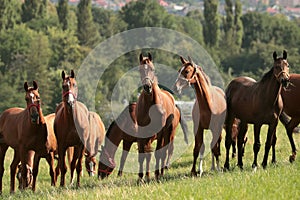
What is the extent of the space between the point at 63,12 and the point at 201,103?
99.3m

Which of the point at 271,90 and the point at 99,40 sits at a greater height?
the point at 271,90

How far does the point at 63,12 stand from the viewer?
368 ft

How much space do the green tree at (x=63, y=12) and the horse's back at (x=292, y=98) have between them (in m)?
95.1

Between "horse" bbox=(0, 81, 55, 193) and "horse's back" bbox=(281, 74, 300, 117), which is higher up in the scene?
"horse's back" bbox=(281, 74, 300, 117)

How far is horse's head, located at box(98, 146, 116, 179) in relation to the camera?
62.5 feet

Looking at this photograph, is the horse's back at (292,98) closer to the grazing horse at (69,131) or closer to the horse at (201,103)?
the horse at (201,103)

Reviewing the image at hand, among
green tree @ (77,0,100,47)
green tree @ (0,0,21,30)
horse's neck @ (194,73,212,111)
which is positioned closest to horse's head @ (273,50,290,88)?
horse's neck @ (194,73,212,111)

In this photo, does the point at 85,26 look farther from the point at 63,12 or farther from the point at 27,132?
the point at 27,132

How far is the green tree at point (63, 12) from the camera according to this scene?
11019cm

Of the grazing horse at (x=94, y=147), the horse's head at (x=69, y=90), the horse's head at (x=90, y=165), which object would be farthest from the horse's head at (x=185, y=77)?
the horse's head at (x=90, y=165)

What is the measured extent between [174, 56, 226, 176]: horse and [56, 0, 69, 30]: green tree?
314 feet

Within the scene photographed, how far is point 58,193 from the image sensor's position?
13492mm

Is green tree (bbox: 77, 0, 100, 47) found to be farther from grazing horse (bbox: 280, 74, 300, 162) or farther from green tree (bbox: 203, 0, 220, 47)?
grazing horse (bbox: 280, 74, 300, 162)

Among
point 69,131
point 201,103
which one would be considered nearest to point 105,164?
point 69,131
